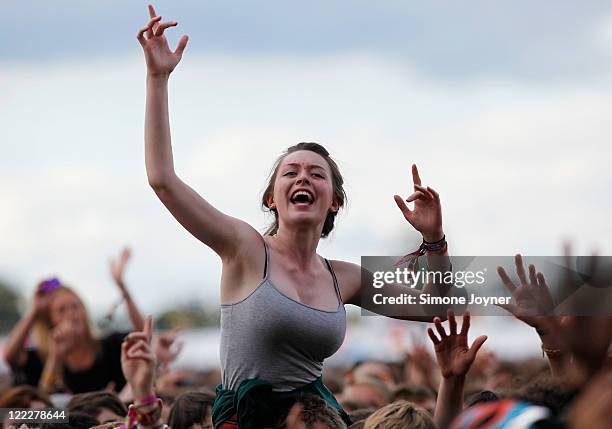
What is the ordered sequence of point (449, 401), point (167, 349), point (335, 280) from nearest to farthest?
point (449, 401)
point (335, 280)
point (167, 349)

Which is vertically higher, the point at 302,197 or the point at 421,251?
the point at 302,197

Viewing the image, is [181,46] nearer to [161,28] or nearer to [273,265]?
[161,28]

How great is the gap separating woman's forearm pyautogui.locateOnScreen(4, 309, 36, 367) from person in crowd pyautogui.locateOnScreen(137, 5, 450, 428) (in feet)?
12.3

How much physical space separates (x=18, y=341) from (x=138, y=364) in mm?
4789

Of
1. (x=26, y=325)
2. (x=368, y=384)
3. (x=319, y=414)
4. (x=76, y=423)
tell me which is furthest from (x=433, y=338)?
(x=26, y=325)

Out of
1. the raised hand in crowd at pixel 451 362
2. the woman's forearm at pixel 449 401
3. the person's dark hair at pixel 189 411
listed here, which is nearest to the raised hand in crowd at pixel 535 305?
the raised hand in crowd at pixel 451 362

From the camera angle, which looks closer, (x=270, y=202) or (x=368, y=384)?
(x=270, y=202)

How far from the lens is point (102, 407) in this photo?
18.3 ft

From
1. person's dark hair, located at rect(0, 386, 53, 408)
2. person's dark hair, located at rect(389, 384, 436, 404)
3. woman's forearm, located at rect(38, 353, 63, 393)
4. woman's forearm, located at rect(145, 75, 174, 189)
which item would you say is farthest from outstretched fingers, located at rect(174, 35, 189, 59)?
woman's forearm, located at rect(38, 353, 63, 393)

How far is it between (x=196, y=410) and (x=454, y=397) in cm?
159

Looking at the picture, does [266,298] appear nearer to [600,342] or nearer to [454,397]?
[454,397]

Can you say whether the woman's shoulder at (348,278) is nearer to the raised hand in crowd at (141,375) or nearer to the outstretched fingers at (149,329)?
the outstretched fingers at (149,329)

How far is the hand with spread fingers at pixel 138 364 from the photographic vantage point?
3.24 m

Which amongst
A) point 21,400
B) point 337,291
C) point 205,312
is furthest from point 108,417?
point 205,312
